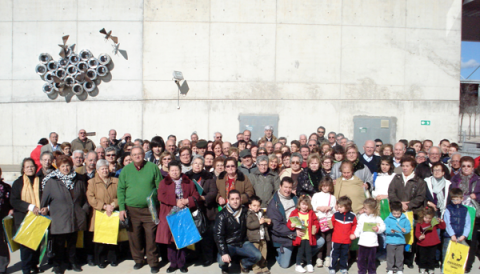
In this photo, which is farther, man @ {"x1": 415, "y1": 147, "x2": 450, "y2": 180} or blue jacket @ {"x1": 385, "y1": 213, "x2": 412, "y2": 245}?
man @ {"x1": 415, "y1": 147, "x2": 450, "y2": 180}

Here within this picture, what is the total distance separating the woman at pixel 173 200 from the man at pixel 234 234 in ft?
1.61

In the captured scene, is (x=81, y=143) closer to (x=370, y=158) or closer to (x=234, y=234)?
(x=234, y=234)

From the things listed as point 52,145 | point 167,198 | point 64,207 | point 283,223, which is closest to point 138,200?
point 167,198

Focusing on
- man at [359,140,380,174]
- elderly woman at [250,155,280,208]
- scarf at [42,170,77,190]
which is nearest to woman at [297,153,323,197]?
elderly woman at [250,155,280,208]

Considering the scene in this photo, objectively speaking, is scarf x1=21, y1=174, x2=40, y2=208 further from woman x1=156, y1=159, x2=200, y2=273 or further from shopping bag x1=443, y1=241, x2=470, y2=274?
shopping bag x1=443, y1=241, x2=470, y2=274

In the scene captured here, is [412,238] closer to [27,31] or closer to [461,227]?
[461,227]

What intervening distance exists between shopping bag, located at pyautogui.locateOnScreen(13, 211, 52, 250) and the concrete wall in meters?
6.73

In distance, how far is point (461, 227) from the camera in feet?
16.3

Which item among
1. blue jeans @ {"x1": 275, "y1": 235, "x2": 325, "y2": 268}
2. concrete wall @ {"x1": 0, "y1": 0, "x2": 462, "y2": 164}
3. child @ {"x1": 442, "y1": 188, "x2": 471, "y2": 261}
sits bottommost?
blue jeans @ {"x1": 275, "y1": 235, "x2": 325, "y2": 268}

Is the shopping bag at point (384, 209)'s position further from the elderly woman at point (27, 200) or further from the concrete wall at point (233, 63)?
the concrete wall at point (233, 63)

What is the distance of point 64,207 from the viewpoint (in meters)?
4.89

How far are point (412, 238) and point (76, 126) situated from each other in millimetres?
10436

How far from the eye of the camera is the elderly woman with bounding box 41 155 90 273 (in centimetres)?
486

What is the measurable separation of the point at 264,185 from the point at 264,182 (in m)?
0.05
